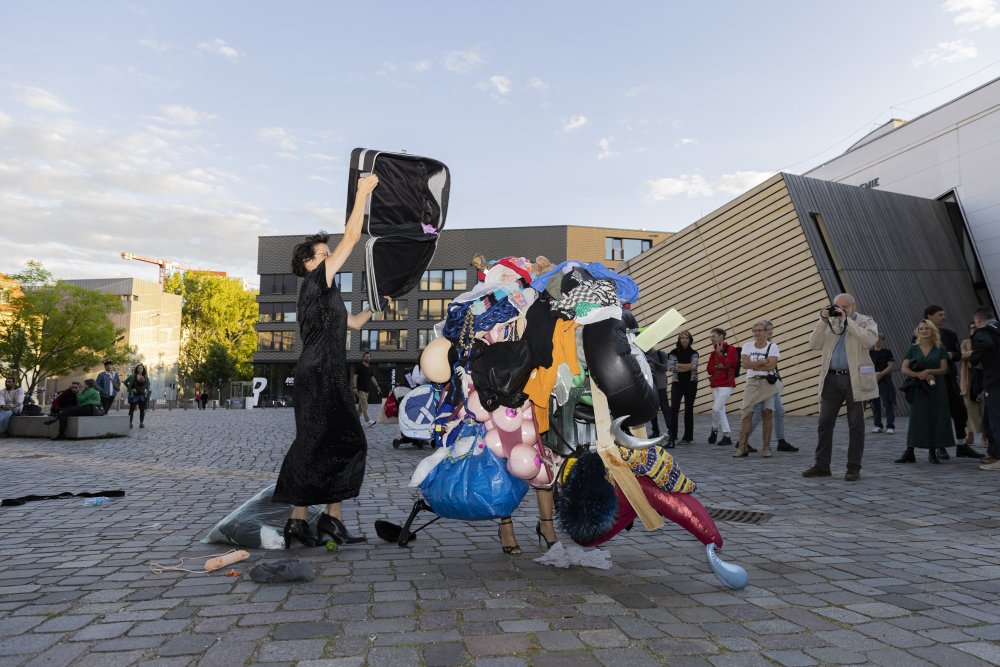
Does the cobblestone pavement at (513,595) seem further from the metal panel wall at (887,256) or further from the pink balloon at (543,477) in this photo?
the metal panel wall at (887,256)

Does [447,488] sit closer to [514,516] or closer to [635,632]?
[635,632]

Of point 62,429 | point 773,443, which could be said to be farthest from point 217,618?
point 62,429

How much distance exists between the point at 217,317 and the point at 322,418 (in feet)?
230

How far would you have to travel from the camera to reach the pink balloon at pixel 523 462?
3.46 metres

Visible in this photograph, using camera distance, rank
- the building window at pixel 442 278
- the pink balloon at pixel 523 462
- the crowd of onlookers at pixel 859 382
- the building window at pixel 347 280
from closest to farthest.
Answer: the pink balloon at pixel 523 462 < the crowd of onlookers at pixel 859 382 < the building window at pixel 347 280 < the building window at pixel 442 278

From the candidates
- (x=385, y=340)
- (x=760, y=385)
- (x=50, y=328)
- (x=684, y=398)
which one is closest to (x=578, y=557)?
(x=760, y=385)

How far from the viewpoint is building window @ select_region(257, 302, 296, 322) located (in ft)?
200

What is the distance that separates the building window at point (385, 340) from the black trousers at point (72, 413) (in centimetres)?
4359

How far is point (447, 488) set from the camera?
354 cm

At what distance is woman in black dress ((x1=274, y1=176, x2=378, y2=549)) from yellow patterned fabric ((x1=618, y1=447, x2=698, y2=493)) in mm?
1728

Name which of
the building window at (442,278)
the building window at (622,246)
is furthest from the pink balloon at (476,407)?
the building window at (442,278)

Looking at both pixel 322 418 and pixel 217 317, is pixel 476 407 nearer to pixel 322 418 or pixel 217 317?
pixel 322 418

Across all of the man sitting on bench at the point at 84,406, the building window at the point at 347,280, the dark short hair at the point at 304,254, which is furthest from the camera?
the building window at the point at 347,280

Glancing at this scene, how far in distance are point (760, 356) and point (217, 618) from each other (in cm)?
801
